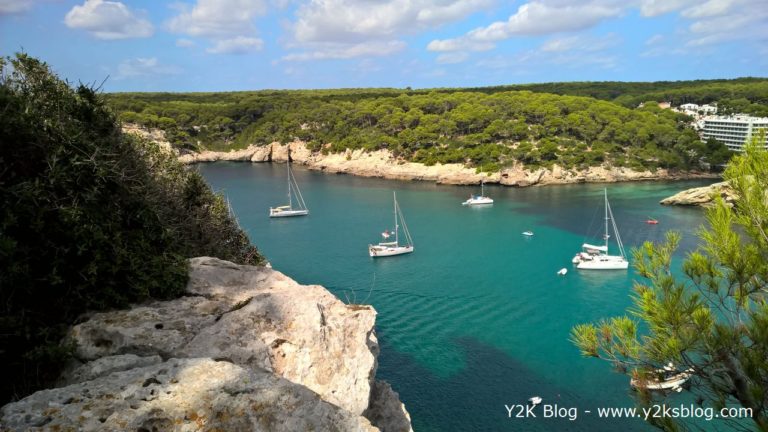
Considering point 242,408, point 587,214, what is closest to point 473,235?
point 587,214

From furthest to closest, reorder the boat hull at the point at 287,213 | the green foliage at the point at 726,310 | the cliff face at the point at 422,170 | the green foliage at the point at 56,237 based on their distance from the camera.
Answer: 1. the cliff face at the point at 422,170
2. the boat hull at the point at 287,213
3. the green foliage at the point at 726,310
4. the green foliage at the point at 56,237

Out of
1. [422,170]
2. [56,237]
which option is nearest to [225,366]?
[56,237]

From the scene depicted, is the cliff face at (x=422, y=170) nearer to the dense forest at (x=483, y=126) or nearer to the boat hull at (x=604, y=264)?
the dense forest at (x=483, y=126)

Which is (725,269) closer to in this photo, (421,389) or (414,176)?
(421,389)

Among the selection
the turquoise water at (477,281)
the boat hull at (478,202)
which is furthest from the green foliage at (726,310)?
the boat hull at (478,202)

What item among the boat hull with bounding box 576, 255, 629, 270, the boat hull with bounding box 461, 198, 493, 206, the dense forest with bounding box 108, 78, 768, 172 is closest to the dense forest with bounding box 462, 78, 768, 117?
the dense forest with bounding box 108, 78, 768, 172

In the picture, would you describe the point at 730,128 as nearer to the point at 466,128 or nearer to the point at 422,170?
the point at 466,128

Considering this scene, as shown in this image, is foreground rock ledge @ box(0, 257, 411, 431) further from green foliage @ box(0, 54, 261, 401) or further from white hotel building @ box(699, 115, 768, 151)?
white hotel building @ box(699, 115, 768, 151)
